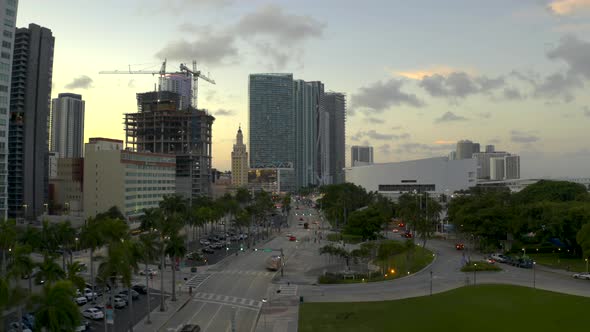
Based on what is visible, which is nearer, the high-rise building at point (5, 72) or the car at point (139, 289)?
the car at point (139, 289)

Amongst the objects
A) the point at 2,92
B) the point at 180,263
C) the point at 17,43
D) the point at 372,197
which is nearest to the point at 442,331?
the point at 180,263

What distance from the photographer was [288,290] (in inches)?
2734

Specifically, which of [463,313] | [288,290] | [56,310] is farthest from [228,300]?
[56,310]

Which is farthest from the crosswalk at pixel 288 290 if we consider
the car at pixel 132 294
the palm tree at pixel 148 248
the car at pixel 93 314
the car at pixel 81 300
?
the car at pixel 81 300

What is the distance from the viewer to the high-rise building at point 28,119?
5979 inches

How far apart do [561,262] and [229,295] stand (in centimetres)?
6036

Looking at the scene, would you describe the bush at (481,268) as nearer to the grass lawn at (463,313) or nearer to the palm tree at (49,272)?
the grass lawn at (463,313)

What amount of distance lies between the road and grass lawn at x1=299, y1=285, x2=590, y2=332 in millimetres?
6921

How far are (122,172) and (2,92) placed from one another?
3589cm

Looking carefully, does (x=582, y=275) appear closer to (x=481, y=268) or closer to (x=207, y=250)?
(x=481, y=268)

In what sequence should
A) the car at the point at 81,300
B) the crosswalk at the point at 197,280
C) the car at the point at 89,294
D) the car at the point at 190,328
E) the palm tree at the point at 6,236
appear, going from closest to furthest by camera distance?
1. the car at the point at 190,328
2. the car at the point at 81,300
3. the car at the point at 89,294
4. the palm tree at the point at 6,236
5. the crosswalk at the point at 197,280

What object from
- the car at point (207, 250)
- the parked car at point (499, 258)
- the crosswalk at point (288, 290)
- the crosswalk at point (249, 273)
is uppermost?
the parked car at point (499, 258)

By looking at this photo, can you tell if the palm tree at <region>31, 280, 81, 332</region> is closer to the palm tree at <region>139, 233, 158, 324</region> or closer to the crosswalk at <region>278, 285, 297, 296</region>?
the palm tree at <region>139, 233, 158, 324</region>

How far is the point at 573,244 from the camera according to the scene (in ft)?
300
